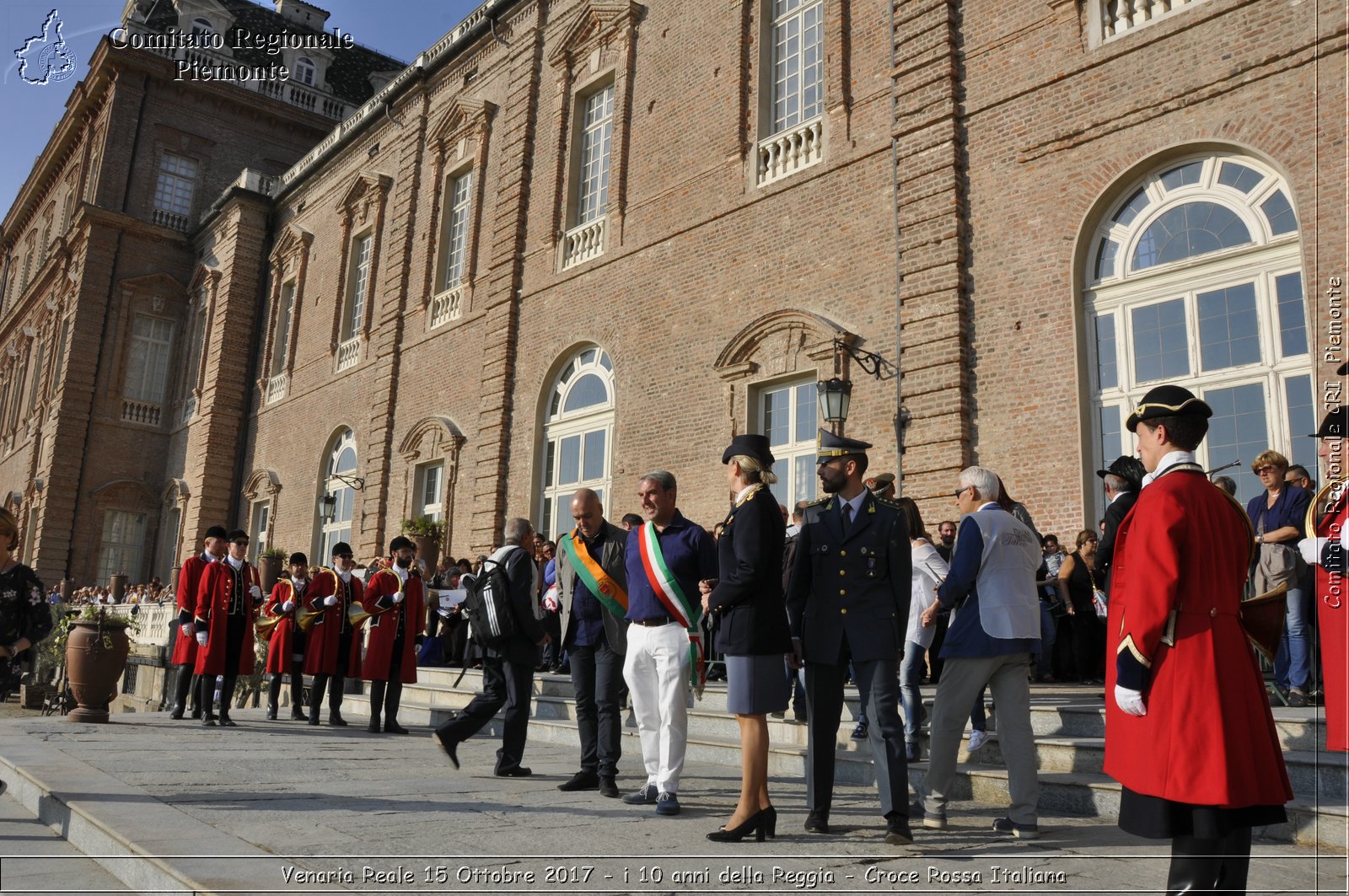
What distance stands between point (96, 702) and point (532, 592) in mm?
6473

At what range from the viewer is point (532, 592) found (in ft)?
23.6

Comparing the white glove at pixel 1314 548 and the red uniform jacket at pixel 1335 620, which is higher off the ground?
the white glove at pixel 1314 548

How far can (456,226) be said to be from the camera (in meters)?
22.0

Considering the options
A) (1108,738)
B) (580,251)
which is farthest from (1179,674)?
(580,251)

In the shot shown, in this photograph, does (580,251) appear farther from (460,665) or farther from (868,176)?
(460,665)

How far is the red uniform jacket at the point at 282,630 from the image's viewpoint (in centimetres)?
1129

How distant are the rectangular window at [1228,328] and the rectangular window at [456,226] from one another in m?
15.2

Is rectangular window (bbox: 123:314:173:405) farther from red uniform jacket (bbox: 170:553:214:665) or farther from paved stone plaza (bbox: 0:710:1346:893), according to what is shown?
paved stone plaza (bbox: 0:710:1346:893)

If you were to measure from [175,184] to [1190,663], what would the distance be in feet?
119

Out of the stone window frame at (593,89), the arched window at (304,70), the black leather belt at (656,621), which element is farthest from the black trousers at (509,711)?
the arched window at (304,70)

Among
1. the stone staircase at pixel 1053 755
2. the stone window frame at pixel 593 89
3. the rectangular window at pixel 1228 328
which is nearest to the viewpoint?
the stone staircase at pixel 1053 755

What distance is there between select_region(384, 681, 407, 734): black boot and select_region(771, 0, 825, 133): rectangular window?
9.26 metres

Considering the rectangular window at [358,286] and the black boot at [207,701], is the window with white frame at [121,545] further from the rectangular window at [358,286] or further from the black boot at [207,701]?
the black boot at [207,701]

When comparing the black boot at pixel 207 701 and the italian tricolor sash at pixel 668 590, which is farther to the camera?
the black boot at pixel 207 701
